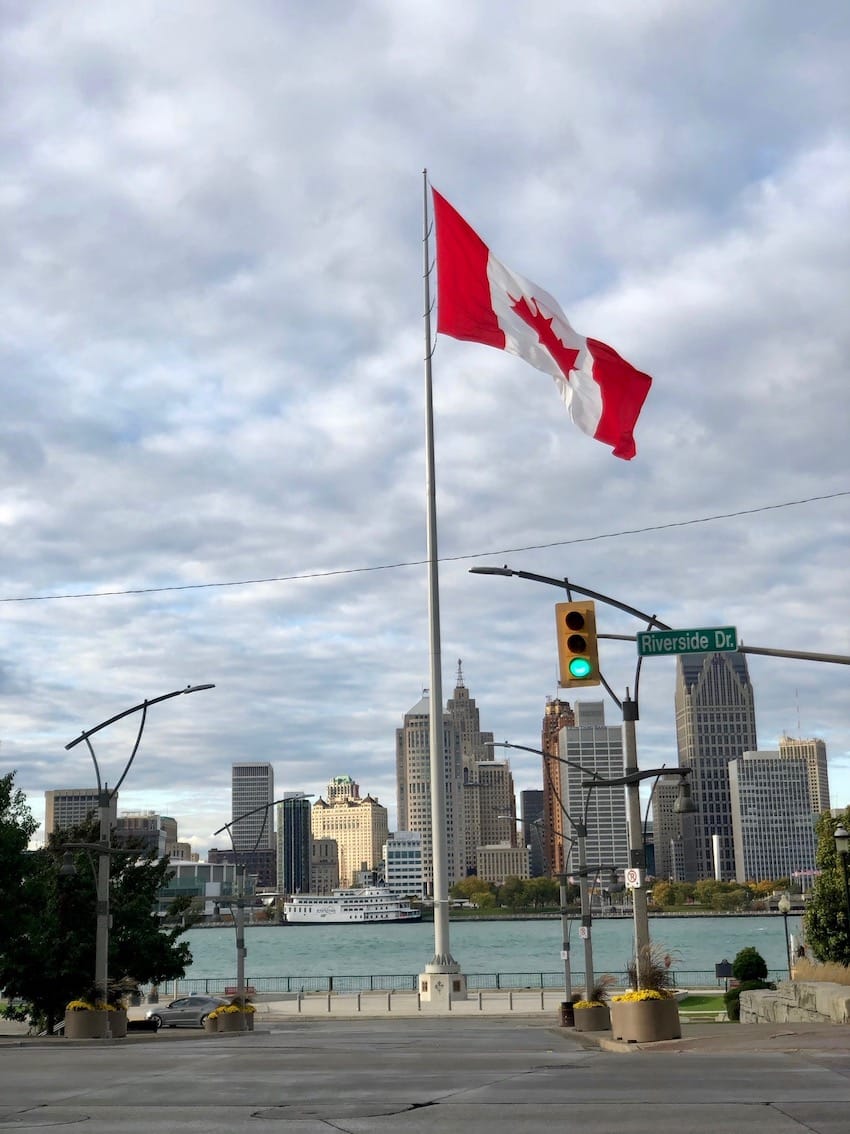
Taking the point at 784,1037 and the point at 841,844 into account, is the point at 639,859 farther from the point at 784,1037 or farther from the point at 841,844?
the point at 841,844

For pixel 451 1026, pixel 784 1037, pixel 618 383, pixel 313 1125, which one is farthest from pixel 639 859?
pixel 451 1026

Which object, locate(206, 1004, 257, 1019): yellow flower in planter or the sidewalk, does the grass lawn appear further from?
locate(206, 1004, 257, 1019): yellow flower in planter

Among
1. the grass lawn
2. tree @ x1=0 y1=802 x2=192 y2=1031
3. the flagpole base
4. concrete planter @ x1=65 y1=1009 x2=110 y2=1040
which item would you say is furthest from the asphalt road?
the grass lawn

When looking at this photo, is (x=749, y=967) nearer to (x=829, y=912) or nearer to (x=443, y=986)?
(x=829, y=912)

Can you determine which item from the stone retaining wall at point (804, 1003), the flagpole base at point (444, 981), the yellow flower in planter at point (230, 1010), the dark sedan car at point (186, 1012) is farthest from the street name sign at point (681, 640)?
the dark sedan car at point (186, 1012)

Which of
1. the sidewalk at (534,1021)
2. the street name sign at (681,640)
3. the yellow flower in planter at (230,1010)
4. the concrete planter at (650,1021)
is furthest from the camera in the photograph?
the yellow flower in planter at (230,1010)

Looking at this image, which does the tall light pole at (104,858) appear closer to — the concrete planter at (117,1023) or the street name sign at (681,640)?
the concrete planter at (117,1023)

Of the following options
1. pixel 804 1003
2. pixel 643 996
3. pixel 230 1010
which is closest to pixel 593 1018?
pixel 804 1003

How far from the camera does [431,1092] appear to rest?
16.3 metres

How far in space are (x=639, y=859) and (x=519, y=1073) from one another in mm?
8613

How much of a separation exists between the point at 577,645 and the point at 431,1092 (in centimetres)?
708

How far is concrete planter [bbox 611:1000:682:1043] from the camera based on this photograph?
2583cm

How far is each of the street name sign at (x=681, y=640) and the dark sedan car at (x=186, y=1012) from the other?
4319 cm

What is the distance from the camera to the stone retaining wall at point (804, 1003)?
87.2 feet
